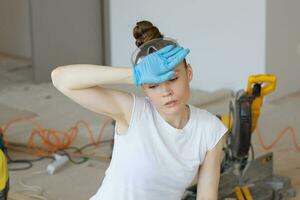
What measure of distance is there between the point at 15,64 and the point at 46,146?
8.85ft

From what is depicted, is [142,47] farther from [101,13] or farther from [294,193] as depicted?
[101,13]

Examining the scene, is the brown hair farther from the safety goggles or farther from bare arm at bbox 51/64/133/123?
bare arm at bbox 51/64/133/123

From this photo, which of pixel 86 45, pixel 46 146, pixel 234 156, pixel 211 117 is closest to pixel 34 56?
pixel 86 45

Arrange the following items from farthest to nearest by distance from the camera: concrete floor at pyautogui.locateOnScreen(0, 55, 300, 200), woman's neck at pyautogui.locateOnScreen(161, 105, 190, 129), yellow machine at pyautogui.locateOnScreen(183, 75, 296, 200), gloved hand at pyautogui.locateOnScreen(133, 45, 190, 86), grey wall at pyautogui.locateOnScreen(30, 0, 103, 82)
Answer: grey wall at pyautogui.locateOnScreen(30, 0, 103, 82) → concrete floor at pyautogui.locateOnScreen(0, 55, 300, 200) → yellow machine at pyautogui.locateOnScreen(183, 75, 296, 200) → woman's neck at pyautogui.locateOnScreen(161, 105, 190, 129) → gloved hand at pyautogui.locateOnScreen(133, 45, 190, 86)

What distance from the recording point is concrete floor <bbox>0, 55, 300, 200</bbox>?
11.7 ft

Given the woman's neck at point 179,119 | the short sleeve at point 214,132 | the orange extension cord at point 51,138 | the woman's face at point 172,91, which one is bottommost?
the orange extension cord at point 51,138

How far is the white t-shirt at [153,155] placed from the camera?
185 cm

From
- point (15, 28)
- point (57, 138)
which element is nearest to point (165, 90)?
point (57, 138)

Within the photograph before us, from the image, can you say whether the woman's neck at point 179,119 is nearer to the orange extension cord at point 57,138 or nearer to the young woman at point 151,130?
the young woman at point 151,130

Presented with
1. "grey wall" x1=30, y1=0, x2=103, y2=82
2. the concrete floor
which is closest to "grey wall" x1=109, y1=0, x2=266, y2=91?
the concrete floor

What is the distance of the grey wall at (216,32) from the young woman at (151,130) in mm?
3096

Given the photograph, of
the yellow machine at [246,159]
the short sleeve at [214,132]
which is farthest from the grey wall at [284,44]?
the short sleeve at [214,132]

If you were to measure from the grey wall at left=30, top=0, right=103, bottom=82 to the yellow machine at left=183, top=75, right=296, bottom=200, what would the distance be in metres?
2.96

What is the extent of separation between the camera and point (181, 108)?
1.86m
